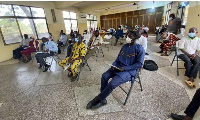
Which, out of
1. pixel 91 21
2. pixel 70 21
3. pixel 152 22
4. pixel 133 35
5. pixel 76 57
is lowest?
pixel 76 57

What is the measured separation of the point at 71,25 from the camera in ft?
30.3

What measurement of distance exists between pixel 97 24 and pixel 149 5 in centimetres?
627

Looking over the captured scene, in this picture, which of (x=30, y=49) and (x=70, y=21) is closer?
(x=30, y=49)

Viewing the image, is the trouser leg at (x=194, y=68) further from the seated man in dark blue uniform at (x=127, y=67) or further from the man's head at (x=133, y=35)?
the man's head at (x=133, y=35)

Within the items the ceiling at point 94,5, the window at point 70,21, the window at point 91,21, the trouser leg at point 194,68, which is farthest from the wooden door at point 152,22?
the trouser leg at point 194,68

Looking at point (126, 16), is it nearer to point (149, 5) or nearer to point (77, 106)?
point (149, 5)

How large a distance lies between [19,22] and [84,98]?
18.6ft

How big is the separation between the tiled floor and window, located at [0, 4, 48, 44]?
3306mm

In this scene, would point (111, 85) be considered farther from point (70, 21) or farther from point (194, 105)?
point (70, 21)

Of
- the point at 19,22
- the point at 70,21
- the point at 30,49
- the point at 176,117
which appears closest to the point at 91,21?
the point at 70,21

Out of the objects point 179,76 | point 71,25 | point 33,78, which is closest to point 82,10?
point 71,25

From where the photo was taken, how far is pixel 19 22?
17.5ft

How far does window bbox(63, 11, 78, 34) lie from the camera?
8.46m

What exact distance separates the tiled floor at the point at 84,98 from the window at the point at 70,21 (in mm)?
6660
